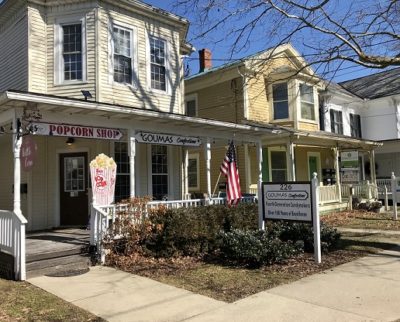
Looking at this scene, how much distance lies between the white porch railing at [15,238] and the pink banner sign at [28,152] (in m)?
1.00

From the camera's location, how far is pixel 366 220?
16.6 meters

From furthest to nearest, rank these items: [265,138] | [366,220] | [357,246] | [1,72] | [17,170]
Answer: [265,138] → [366,220] → [1,72] → [357,246] → [17,170]

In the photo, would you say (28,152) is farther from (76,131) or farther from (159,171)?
(159,171)

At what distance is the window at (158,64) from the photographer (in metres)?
14.1

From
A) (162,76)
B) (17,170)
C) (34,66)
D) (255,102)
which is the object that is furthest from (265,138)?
(17,170)

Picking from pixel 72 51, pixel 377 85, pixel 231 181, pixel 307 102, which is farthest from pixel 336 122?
pixel 72 51

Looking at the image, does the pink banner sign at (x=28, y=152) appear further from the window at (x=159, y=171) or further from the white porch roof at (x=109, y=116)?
the window at (x=159, y=171)

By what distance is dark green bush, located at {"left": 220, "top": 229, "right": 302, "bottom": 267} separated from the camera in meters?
8.55

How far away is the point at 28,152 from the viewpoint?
28.5 ft

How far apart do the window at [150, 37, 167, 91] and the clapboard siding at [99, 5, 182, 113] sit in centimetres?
22

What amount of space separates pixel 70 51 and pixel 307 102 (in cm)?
1184

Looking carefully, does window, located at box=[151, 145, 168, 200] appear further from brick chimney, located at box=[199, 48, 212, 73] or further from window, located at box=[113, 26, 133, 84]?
brick chimney, located at box=[199, 48, 212, 73]

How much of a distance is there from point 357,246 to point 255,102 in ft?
32.2

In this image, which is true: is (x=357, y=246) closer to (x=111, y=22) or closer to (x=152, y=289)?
(x=152, y=289)
